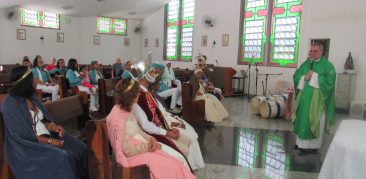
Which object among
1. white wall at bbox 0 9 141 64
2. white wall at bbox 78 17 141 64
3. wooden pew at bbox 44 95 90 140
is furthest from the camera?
white wall at bbox 78 17 141 64

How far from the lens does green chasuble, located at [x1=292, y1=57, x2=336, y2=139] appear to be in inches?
163

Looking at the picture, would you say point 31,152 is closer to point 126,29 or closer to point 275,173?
point 275,173

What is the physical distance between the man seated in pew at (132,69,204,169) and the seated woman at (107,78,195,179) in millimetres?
320

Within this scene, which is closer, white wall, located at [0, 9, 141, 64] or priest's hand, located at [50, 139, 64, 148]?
priest's hand, located at [50, 139, 64, 148]

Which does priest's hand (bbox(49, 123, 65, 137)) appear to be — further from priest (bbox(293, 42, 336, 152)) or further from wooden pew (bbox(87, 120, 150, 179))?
priest (bbox(293, 42, 336, 152))

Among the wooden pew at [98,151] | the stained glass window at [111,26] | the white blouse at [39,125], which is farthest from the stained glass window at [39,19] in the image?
the wooden pew at [98,151]

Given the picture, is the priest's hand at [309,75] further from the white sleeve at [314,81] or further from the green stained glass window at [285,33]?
the green stained glass window at [285,33]

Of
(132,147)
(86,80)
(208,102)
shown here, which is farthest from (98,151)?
(86,80)

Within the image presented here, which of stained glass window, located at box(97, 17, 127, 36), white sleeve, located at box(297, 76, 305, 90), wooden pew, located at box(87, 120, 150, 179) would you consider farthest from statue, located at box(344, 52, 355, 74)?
stained glass window, located at box(97, 17, 127, 36)

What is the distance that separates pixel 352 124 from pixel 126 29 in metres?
13.6

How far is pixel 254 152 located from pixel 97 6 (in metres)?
10.0

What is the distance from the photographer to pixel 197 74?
614 centimetres

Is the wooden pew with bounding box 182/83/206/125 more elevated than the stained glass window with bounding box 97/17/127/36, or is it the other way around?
the stained glass window with bounding box 97/17/127/36

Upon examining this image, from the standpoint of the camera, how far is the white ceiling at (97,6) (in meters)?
10.7
